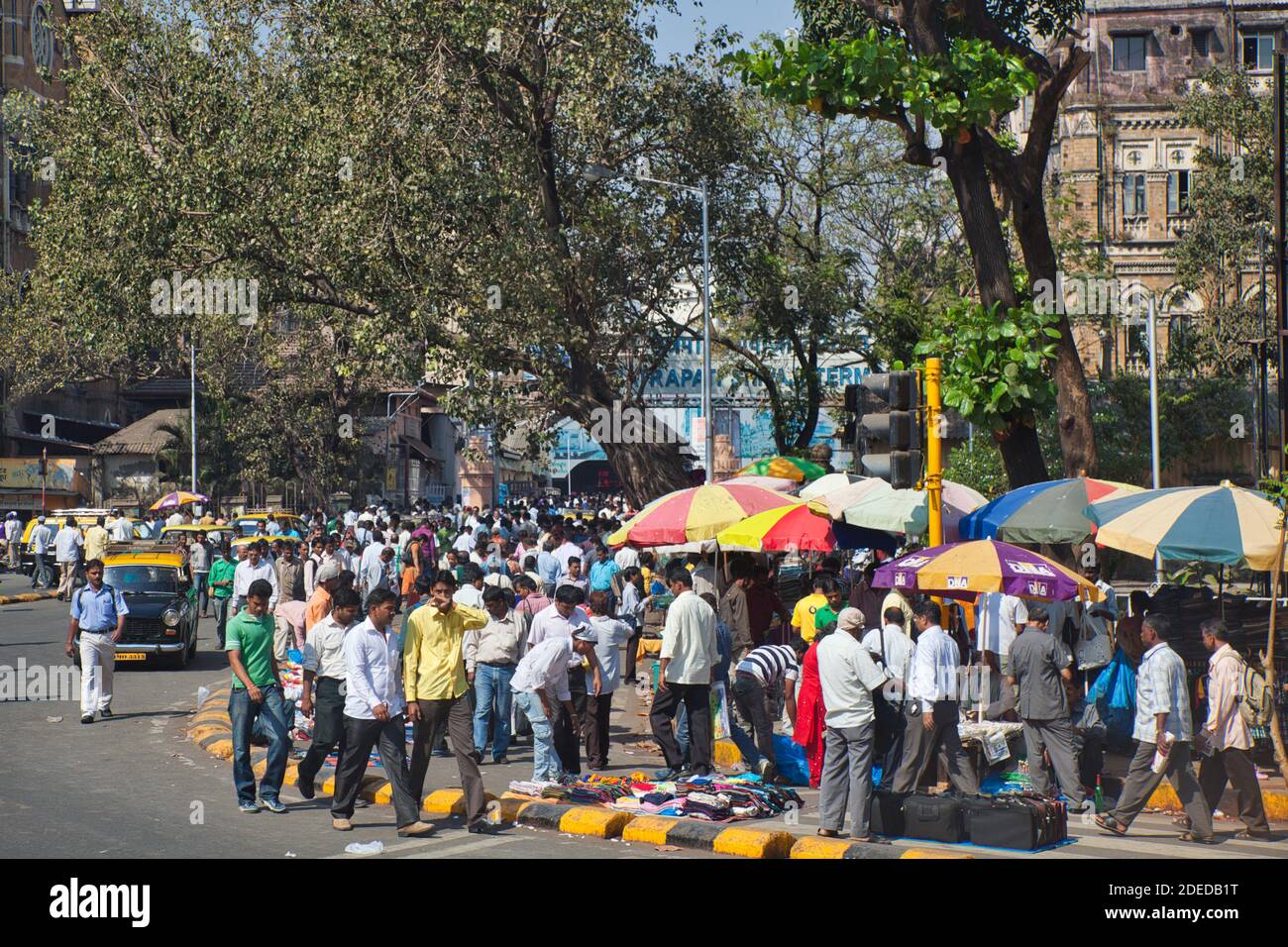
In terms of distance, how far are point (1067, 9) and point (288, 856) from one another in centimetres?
1465

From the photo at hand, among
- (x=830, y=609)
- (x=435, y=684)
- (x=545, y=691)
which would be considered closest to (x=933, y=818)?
(x=545, y=691)

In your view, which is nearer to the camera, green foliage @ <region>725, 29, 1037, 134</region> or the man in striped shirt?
the man in striped shirt

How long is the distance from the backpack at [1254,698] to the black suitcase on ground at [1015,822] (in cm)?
169

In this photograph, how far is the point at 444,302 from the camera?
2322cm

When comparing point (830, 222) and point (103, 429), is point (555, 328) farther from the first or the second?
point (103, 429)

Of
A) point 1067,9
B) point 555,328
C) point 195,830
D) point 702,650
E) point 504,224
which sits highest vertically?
point 1067,9

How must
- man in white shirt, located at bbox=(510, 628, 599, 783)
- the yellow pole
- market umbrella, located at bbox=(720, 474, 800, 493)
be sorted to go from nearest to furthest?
1. man in white shirt, located at bbox=(510, 628, 599, 783)
2. the yellow pole
3. market umbrella, located at bbox=(720, 474, 800, 493)

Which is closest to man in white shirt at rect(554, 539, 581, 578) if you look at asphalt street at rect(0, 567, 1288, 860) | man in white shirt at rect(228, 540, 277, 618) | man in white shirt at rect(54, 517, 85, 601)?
man in white shirt at rect(228, 540, 277, 618)

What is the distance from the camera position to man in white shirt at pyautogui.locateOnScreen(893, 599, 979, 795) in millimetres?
11375

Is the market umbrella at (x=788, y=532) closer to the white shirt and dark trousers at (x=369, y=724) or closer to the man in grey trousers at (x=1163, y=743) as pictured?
the man in grey trousers at (x=1163, y=743)

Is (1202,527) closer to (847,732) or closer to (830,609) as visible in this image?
(830,609)

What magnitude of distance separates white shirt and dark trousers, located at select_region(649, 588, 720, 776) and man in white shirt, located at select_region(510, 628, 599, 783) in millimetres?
846

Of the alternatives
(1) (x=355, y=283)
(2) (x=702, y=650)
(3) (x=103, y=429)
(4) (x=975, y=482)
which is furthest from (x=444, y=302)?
(3) (x=103, y=429)

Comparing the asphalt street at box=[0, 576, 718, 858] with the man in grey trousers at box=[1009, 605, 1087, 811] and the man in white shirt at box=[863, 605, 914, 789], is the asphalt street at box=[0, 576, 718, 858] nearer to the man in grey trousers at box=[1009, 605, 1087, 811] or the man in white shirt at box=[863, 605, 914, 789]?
the man in white shirt at box=[863, 605, 914, 789]
